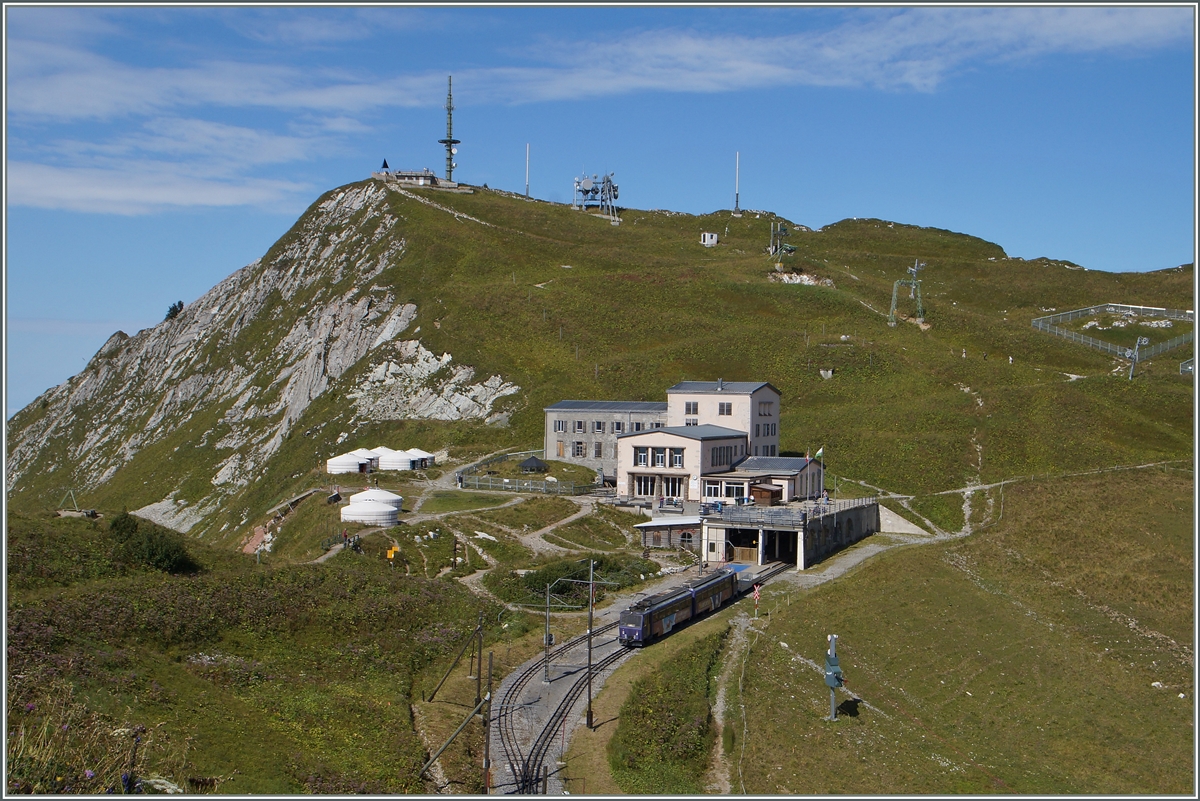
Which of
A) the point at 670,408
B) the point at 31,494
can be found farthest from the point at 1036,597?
the point at 31,494

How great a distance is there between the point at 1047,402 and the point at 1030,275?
246ft

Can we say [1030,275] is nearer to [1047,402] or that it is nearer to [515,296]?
[1047,402]

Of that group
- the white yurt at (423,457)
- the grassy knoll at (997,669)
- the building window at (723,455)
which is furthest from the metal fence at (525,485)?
the grassy knoll at (997,669)

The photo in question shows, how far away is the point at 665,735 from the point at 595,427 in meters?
56.4

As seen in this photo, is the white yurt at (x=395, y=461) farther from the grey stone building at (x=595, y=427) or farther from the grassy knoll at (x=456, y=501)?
the grey stone building at (x=595, y=427)

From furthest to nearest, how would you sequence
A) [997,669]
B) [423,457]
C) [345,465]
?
[423,457]
[345,465]
[997,669]

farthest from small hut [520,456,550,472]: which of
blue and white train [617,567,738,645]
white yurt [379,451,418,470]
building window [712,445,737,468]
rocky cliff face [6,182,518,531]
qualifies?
blue and white train [617,567,738,645]

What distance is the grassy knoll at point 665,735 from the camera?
118 ft

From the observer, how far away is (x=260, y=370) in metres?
151

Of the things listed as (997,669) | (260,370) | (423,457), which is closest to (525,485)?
(423,457)

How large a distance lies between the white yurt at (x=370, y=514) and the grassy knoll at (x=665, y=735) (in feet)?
94.1

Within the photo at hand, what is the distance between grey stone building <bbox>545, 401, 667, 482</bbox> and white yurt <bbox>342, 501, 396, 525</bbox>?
2599 centimetres

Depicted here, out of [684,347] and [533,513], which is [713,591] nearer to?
[533,513]

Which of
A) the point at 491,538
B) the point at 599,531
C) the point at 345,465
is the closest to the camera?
the point at 491,538
